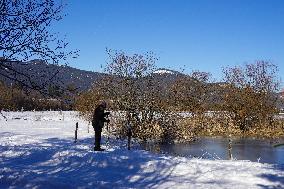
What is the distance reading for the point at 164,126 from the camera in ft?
89.7

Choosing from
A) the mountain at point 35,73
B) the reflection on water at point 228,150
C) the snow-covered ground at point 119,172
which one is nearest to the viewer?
the snow-covered ground at point 119,172

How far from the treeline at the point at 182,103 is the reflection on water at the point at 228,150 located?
58.4 inches

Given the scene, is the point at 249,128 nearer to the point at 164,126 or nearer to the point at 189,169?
the point at 164,126

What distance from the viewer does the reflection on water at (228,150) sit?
22.1m

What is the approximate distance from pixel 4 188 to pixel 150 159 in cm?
489

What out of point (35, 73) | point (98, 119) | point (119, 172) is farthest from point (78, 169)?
point (98, 119)

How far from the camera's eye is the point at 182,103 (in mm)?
34500

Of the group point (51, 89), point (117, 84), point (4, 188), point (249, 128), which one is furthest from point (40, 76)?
point (249, 128)

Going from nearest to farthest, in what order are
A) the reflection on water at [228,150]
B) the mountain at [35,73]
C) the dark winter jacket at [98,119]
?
the mountain at [35,73], the dark winter jacket at [98,119], the reflection on water at [228,150]

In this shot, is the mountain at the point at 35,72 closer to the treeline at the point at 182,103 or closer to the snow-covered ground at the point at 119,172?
the snow-covered ground at the point at 119,172

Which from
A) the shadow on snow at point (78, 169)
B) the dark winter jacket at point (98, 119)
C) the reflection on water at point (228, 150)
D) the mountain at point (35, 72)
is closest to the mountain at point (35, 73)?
the mountain at point (35, 72)

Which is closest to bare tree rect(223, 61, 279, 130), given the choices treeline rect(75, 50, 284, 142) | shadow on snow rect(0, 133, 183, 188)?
treeline rect(75, 50, 284, 142)

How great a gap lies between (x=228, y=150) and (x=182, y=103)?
33.4ft

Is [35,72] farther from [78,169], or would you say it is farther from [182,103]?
[182,103]
